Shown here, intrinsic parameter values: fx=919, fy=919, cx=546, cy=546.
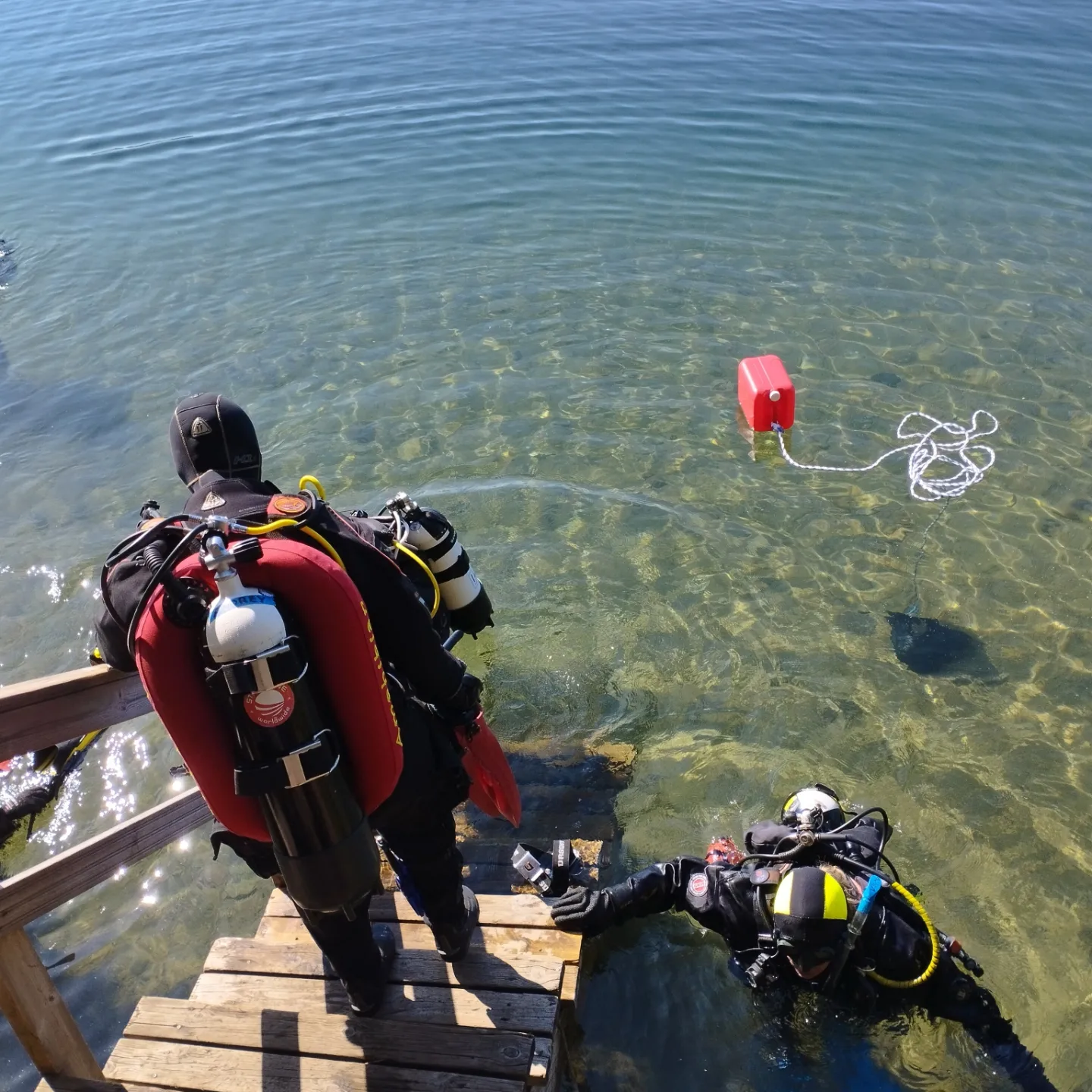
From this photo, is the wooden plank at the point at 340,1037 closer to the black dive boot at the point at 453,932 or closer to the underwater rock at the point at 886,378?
the black dive boot at the point at 453,932

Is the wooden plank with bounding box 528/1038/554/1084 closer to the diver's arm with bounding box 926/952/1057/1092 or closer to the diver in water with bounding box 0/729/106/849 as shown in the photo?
Result: the diver's arm with bounding box 926/952/1057/1092

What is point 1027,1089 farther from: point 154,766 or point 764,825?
point 154,766

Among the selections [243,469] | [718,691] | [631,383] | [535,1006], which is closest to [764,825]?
[535,1006]

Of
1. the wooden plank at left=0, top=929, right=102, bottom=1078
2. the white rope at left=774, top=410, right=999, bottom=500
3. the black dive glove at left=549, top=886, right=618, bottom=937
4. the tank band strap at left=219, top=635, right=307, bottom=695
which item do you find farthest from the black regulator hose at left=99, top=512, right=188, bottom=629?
the white rope at left=774, top=410, right=999, bottom=500

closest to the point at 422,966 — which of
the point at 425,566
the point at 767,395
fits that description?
the point at 425,566

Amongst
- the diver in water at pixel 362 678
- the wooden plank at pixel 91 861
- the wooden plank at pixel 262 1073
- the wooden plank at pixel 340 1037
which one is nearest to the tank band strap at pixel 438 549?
the diver in water at pixel 362 678

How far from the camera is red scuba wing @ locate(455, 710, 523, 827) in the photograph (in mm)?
3398

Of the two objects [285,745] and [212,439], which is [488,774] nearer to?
[285,745]

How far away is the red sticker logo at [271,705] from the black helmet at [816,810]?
7.24 feet

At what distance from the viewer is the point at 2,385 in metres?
9.09

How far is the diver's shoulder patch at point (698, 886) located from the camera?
3.50m

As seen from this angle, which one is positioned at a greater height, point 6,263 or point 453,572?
point 453,572

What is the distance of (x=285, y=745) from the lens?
2186mm

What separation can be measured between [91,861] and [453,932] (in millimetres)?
1216
